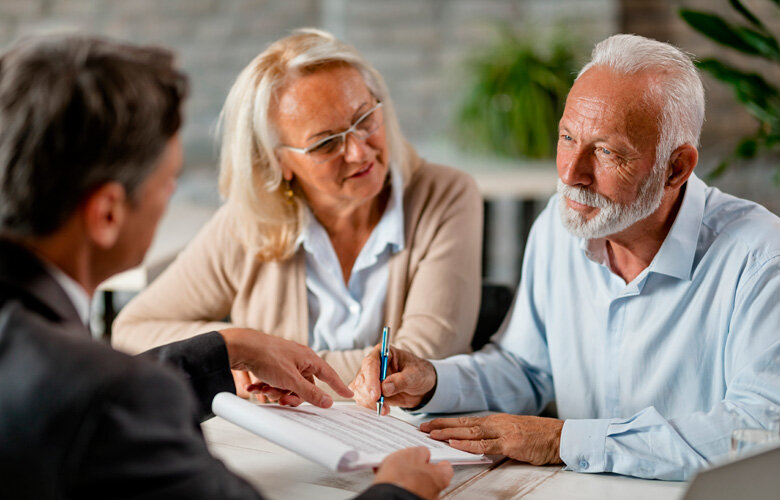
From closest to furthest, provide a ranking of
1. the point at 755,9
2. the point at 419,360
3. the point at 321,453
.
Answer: the point at 321,453 → the point at 419,360 → the point at 755,9

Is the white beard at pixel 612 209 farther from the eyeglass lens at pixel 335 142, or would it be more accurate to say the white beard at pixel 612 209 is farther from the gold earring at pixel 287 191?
the gold earring at pixel 287 191

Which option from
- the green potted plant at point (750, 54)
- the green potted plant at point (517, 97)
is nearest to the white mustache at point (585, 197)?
the green potted plant at point (750, 54)

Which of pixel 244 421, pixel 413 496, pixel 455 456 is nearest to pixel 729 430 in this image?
pixel 455 456

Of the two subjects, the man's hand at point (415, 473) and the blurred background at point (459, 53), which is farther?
the blurred background at point (459, 53)

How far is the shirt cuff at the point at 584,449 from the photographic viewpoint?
4.13 ft

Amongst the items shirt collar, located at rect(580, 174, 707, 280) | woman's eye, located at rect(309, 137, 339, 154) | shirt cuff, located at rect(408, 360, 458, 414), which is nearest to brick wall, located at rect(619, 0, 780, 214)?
woman's eye, located at rect(309, 137, 339, 154)

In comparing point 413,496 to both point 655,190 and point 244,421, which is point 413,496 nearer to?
point 244,421

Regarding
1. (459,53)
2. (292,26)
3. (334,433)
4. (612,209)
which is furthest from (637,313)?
(292,26)

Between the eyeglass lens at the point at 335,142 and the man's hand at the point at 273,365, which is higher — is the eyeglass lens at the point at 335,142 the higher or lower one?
the higher one

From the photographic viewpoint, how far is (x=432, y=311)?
1919mm

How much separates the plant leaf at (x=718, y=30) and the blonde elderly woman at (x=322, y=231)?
1.00 meters

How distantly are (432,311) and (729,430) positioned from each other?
0.81 m

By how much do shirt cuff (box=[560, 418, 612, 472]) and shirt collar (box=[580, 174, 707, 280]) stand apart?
348mm

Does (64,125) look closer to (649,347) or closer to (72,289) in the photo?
(72,289)
